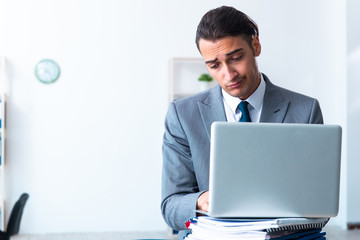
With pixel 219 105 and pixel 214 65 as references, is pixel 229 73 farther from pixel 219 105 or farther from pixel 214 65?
pixel 219 105

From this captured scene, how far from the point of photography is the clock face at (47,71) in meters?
4.73

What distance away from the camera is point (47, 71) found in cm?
475

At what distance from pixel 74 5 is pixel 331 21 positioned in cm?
239

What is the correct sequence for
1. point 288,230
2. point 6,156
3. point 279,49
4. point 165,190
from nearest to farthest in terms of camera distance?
point 288,230 < point 165,190 < point 6,156 < point 279,49

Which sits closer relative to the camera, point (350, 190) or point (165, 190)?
point (165, 190)

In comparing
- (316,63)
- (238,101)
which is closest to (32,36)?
(316,63)

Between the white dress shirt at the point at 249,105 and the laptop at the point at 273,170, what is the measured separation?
522mm

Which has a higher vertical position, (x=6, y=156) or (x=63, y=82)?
(x=63, y=82)

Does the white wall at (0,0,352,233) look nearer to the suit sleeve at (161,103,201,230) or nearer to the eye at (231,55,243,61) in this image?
the suit sleeve at (161,103,201,230)

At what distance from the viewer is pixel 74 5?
479 cm

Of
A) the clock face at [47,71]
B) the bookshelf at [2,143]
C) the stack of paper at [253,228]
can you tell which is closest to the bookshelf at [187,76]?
the clock face at [47,71]

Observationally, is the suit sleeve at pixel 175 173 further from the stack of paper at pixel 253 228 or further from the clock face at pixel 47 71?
the clock face at pixel 47 71

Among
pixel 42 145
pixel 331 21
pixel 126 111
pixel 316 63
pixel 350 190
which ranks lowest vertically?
pixel 350 190

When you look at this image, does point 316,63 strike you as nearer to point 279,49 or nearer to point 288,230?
point 279,49
